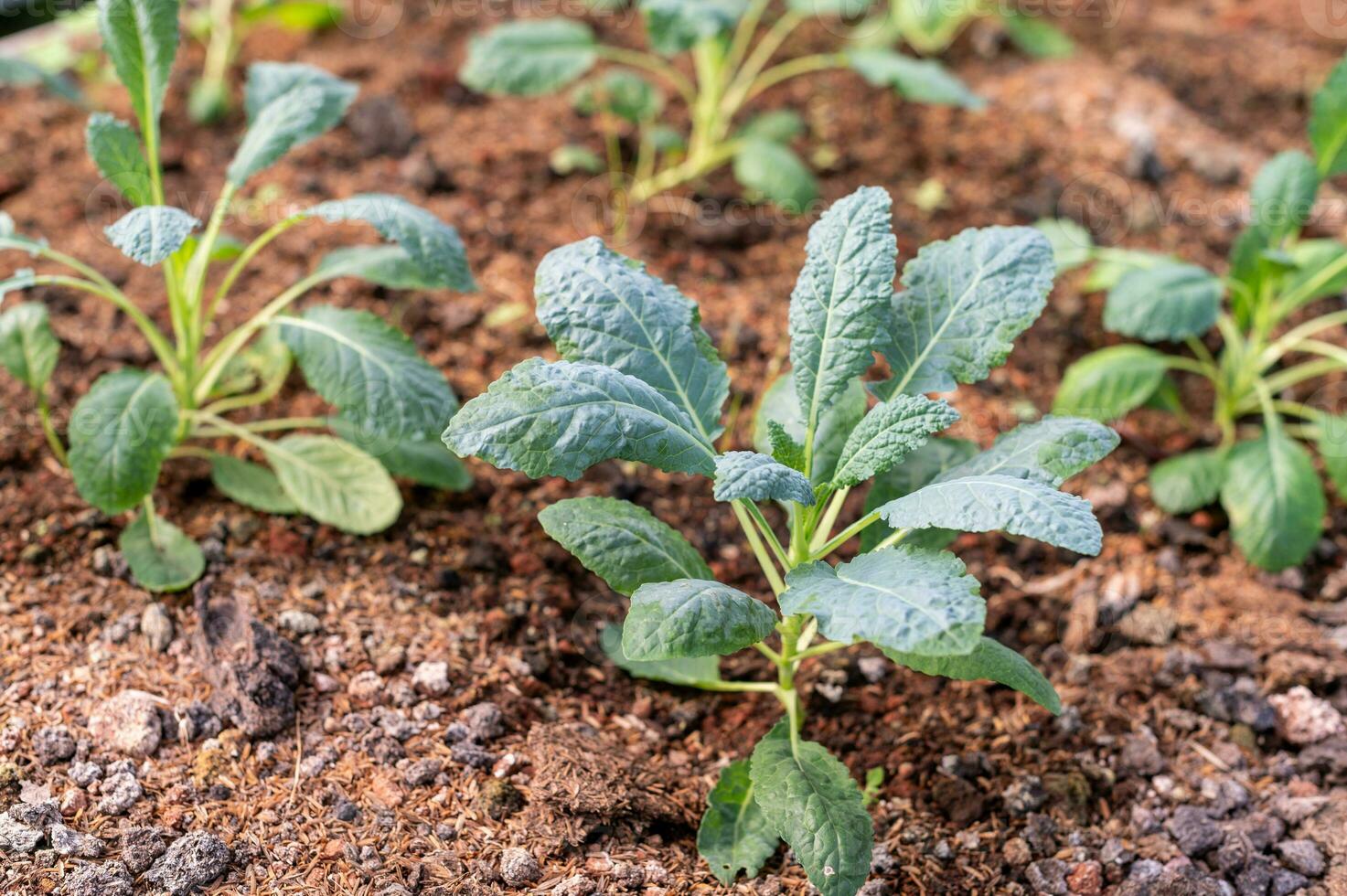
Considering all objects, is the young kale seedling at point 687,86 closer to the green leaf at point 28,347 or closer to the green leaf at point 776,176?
the green leaf at point 776,176

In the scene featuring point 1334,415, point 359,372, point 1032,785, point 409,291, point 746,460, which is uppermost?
point 746,460

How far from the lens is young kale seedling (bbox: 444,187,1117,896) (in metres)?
1.48

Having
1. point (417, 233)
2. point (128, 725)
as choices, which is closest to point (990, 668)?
point (417, 233)

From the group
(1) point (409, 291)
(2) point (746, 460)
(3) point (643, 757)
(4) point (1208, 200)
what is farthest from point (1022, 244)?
(4) point (1208, 200)

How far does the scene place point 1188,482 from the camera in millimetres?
2430

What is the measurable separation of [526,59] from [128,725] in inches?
70.0

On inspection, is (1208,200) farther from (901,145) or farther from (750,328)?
(750,328)

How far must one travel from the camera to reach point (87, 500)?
76.8 inches

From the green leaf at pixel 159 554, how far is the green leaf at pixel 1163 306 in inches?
70.7

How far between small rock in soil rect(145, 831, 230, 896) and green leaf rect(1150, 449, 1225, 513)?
1899 mm

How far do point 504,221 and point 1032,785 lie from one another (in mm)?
1818

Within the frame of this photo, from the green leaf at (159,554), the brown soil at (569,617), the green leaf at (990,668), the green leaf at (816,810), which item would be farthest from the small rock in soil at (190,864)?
the green leaf at (990,668)

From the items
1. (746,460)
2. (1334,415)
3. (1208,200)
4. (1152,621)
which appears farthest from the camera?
(1208,200)

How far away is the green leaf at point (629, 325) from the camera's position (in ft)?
5.71
